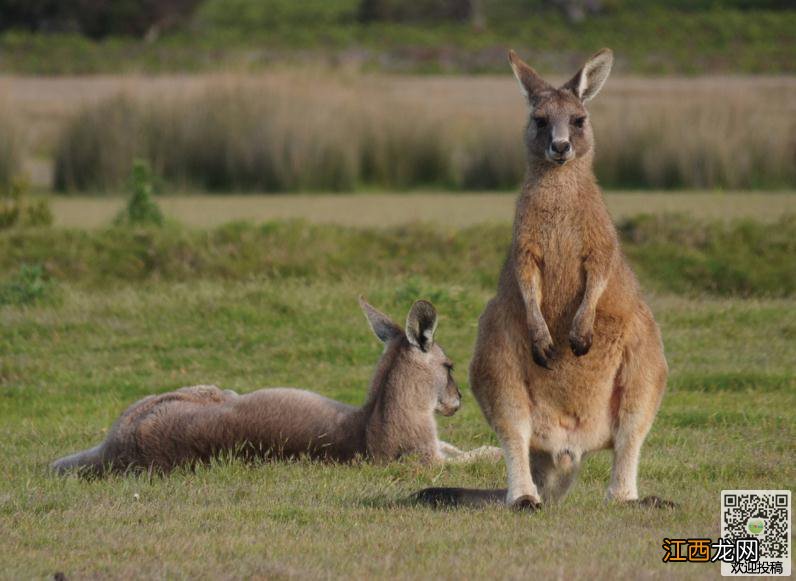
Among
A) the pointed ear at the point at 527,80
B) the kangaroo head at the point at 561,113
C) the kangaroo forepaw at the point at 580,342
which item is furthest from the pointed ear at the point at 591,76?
the kangaroo forepaw at the point at 580,342

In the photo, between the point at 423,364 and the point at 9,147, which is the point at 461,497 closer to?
the point at 423,364

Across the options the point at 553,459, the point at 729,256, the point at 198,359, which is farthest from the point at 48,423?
the point at 729,256

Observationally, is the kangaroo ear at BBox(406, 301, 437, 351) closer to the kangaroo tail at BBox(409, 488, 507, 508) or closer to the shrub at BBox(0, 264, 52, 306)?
the kangaroo tail at BBox(409, 488, 507, 508)

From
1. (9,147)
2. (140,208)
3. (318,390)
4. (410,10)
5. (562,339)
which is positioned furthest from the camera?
(410,10)

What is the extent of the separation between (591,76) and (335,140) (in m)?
14.5

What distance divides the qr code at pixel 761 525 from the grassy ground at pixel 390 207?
385 inches

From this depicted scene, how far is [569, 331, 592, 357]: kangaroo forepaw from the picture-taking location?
20.1ft

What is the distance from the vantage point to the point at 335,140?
2094cm

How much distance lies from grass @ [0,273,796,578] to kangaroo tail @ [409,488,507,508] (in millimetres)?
135

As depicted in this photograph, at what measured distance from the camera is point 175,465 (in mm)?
7609

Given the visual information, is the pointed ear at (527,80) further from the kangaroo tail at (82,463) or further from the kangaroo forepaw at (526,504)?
the kangaroo tail at (82,463)

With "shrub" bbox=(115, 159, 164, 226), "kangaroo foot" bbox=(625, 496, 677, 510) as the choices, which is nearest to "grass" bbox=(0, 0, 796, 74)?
"shrub" bbox=(115, 159, 164, 226)

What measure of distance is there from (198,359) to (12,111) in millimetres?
10621

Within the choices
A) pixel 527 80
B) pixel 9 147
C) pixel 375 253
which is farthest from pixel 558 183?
pixel 9 147
